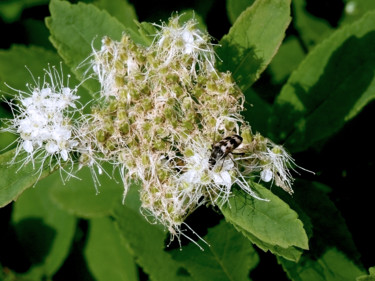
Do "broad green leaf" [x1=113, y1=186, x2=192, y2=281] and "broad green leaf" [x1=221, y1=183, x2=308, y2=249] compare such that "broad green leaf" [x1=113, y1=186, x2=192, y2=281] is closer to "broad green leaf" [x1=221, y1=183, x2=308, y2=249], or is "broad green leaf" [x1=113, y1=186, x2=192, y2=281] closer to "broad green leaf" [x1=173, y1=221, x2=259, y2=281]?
"broad green leaf" [x1=173, y1=221, x2=259, y2=281]

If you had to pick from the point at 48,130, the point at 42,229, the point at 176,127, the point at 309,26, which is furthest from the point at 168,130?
the point at 309,26

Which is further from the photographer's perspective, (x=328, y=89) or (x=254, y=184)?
(x=328, y=89)

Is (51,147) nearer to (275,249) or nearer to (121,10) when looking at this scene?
(275,249)

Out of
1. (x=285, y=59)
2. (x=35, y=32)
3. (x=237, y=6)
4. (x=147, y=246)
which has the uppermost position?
(x=237, y=6)

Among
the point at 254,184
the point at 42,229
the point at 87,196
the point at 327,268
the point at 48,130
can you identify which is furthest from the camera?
the point at 42,229

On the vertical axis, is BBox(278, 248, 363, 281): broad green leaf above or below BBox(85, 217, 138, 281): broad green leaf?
above

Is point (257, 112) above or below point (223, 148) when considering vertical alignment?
below

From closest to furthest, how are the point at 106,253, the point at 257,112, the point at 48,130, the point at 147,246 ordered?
the point at 48,130 < the point at 147,246 < the point at 257,112 < the point at 106,253

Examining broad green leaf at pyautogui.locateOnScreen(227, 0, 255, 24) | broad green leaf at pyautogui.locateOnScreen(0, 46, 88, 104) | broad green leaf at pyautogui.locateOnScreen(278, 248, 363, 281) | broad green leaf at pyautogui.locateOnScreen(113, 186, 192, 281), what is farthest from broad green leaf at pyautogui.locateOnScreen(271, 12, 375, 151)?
broad green leaf at pyautogui.locateOnScreen(0, 46, 88, 104)
